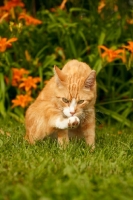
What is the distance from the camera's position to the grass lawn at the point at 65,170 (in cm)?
370

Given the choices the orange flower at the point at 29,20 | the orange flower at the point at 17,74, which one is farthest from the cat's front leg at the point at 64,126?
the orange flower at the point at 29,20

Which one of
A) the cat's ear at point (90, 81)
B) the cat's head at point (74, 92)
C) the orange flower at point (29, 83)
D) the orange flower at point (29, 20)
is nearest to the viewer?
the cat's head at point (74, 92)

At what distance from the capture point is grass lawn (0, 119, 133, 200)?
3695mm

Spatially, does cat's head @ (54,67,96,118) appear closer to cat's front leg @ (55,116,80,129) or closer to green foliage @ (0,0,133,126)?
cat's front leg @ (55,116,80,129)

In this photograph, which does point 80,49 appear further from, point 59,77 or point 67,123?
point 67,123

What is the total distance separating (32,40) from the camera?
27.3 ft

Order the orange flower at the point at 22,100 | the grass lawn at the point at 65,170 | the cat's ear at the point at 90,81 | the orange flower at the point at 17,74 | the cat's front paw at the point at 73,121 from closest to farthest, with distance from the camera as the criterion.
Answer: the grass lawn at the point at 65,170 < the cat's front paw at the point at 73,121 < the cat's ear at the point at 90,81 < the orange flower at the point at 22,100 < the orange flower at the point at 17,74

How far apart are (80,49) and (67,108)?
3.12 metres

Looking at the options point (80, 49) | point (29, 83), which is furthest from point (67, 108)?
point (80, 49)

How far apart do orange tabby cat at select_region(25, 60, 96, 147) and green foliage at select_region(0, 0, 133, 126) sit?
1.84 metres

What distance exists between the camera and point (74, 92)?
5.39 m

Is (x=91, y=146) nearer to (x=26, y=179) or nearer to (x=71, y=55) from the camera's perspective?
(x=26, y=179)

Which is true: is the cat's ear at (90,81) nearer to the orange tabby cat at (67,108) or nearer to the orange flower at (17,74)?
the orange tabby cat at (67,108)

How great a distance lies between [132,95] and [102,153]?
2.75 metres
